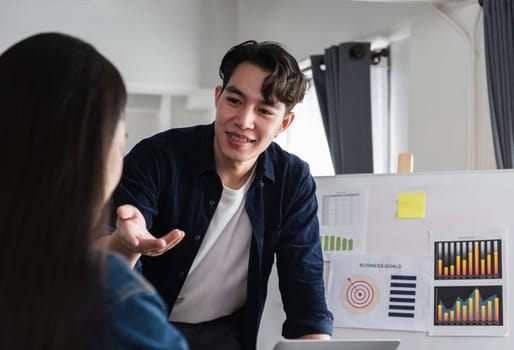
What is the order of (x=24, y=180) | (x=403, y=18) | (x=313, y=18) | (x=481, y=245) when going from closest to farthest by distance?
(x=24, y=180) < (x=481, y=245) < (x=403, y=18) < (x=313, y=18)

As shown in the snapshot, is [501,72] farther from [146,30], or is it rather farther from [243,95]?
[146,30]

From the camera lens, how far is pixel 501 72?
3.26 meters

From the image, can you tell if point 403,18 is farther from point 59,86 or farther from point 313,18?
point 59,86

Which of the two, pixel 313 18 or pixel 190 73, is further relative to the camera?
pixel 190 73

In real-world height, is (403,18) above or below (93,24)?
below

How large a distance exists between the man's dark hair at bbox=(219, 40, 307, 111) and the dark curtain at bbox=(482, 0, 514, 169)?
1.48 meters

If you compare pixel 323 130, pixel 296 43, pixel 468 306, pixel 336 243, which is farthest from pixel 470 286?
pixel 296 43

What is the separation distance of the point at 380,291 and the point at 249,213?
73 cm

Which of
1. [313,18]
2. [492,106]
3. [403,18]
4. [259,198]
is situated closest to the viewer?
[259,198]

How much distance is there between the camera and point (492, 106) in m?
3.25

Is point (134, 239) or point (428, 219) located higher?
point (428, 219)

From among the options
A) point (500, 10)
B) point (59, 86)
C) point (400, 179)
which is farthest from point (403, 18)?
point (59, 86)

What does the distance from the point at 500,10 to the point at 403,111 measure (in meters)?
0.91

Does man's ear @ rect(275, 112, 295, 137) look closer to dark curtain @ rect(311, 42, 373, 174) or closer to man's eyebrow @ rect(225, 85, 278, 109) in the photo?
man's eyebrow @ rect(225, 85, 278, 109)
